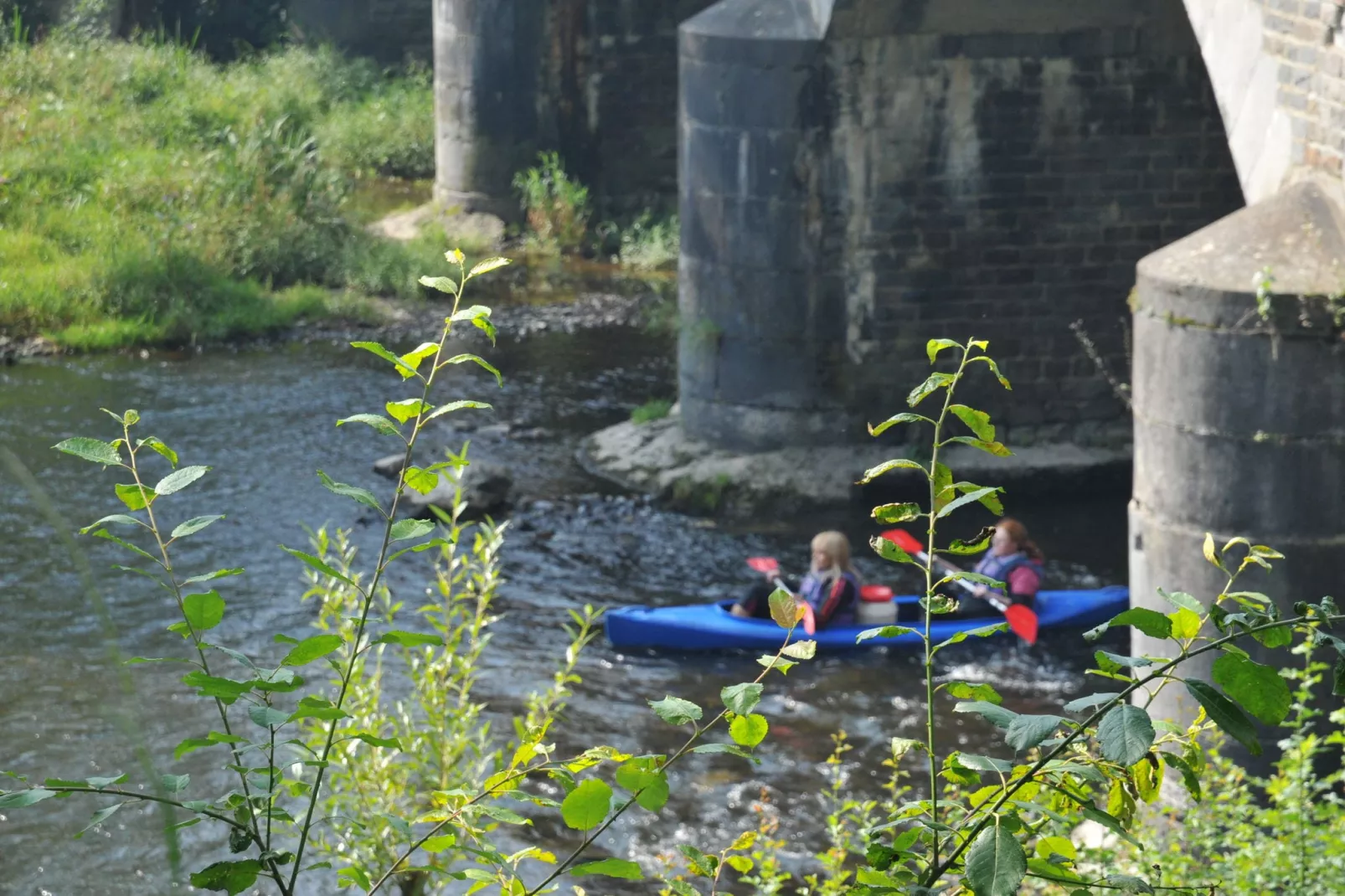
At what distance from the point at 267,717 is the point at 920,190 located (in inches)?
315

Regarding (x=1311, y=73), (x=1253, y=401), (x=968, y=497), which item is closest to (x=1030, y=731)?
(x=968, y=497)

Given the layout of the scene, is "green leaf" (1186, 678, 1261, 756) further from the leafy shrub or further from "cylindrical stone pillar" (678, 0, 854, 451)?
the leafy shrub

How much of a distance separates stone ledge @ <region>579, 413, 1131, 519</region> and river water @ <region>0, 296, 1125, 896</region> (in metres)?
0.14

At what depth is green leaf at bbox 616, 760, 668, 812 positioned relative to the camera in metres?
1.95

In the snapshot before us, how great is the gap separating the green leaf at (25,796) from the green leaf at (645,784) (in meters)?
0.59

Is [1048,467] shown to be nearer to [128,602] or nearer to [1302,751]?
[128,602]

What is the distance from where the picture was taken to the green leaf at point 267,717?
1884 millimetres

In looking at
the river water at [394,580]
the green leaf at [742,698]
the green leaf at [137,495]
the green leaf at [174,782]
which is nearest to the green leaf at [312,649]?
the green leaf at [174,782]

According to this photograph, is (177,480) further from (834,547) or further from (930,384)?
(834,547)

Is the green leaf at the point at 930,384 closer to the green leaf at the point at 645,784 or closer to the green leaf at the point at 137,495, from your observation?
the green leaf at the point at 645,784

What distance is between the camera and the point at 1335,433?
5719 millimetres

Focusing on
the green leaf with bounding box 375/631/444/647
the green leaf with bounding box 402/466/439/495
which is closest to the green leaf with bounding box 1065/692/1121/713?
the green leaf with bounding box 375/631/444/647

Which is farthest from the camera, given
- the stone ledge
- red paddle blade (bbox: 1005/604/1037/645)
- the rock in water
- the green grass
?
the green grass

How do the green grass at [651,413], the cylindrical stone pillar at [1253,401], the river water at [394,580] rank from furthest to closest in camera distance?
the green grass at [651,413] → the river water at [394,580] → the cylindrical stone pillar at [1253,401]
